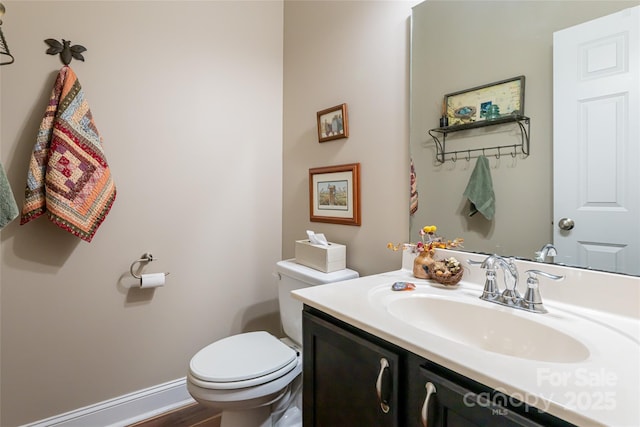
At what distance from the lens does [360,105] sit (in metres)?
1.64

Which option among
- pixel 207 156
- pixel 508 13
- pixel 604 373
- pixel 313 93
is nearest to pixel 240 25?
pixel 313 93

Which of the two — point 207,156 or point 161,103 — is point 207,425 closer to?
point 207,156

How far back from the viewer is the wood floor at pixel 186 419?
168 centimetres

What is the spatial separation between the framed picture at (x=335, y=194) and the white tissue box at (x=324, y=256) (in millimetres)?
189

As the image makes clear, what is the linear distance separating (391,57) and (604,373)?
1388 mm

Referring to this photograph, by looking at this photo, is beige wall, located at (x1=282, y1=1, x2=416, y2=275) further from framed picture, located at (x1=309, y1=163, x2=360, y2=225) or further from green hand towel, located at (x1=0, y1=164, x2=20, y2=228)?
green hand towel, located at (x1=0, y1=164, x2=20, y2=228)

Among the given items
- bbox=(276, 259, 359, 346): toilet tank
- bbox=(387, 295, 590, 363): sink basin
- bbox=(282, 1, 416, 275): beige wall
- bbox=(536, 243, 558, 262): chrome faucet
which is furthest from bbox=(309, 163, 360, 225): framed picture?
bbox=(536, 243, 558, 262): chrome faucet

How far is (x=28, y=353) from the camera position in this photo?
146cm

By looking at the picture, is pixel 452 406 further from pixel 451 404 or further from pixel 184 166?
pixel 184 166

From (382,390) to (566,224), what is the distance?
0.76 m

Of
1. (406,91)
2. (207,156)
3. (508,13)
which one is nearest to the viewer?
(508,13)

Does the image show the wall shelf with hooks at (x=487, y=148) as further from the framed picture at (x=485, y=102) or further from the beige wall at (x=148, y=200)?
the beige wall at (x=148, y=200)

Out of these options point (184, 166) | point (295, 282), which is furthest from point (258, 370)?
point (184, 166)

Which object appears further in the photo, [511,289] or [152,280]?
[152,280]
